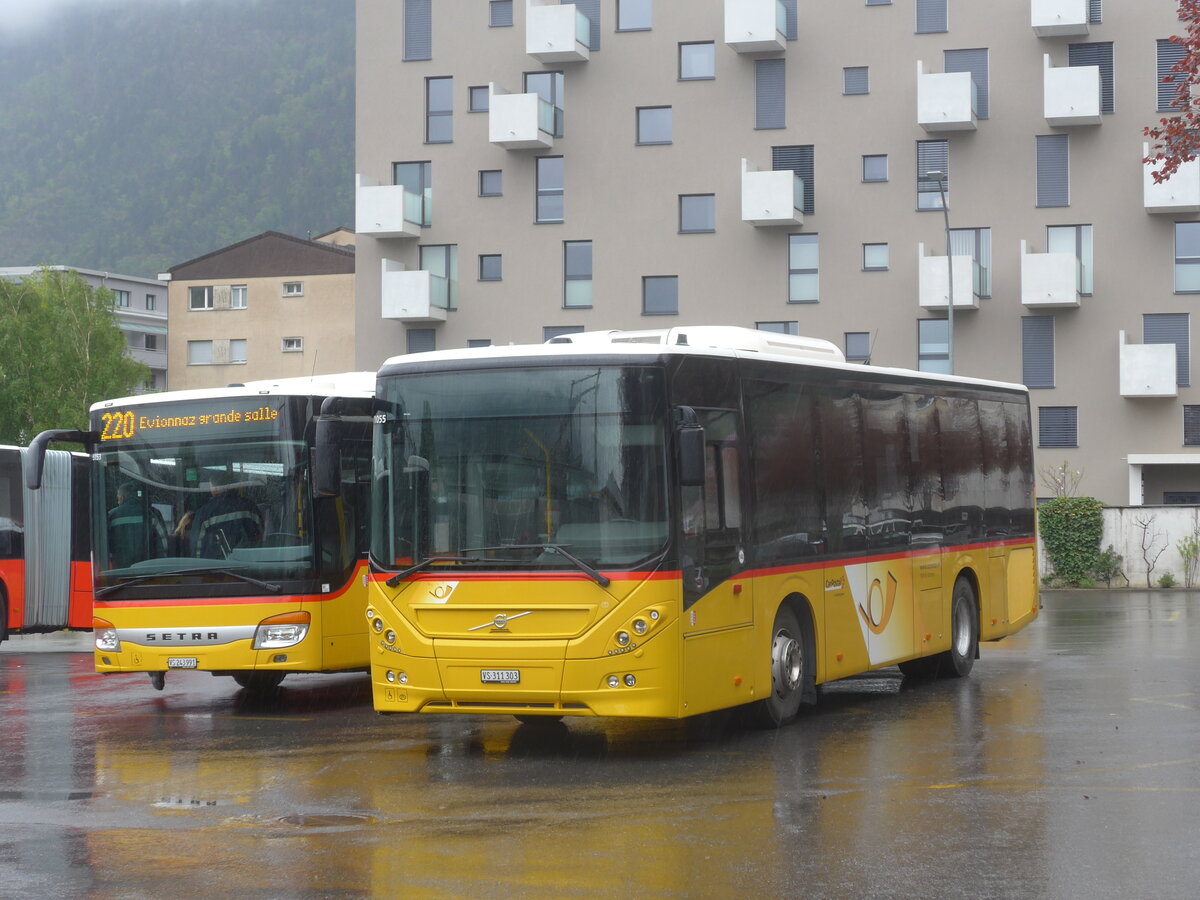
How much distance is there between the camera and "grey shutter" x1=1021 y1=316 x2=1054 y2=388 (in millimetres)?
49094

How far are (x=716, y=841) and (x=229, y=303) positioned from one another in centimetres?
8224

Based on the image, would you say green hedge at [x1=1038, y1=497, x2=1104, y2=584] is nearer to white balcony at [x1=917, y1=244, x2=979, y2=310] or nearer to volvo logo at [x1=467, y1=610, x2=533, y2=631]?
white balcony at [x1=917, y1=244, x2=979, y2=310]

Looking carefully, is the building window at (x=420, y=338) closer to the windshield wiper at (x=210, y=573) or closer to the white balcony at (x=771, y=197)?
the white balcony at (x=771, y=197)

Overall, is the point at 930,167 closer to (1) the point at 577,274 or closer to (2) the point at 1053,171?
(2) the point at 1053,171

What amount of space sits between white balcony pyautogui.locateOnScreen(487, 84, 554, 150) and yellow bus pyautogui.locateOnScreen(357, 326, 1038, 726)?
38.6 metres

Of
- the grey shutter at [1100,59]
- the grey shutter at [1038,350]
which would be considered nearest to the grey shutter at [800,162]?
the grey shutter at [1038,350]

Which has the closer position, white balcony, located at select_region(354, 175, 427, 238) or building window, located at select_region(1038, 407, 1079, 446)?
building window, located at select_region(1038, 407, 1079, 446)

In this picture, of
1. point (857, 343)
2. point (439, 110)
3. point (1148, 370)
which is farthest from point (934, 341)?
point (439, 110)

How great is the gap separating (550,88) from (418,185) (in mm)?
5199

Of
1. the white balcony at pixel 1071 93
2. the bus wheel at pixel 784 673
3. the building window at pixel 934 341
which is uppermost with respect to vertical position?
the white balcony at pixel 1071 93

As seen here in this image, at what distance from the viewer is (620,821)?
939 centimetres

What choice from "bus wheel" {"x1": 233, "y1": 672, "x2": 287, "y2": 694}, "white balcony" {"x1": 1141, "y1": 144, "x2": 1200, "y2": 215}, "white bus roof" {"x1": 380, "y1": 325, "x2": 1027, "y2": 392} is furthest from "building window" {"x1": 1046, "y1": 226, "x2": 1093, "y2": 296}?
"bus wheel" {"x1": 233, "y1": 672, "x2": 287, "y2": 694}

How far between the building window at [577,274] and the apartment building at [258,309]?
33.9 meters

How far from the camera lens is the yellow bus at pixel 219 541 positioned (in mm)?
14969
